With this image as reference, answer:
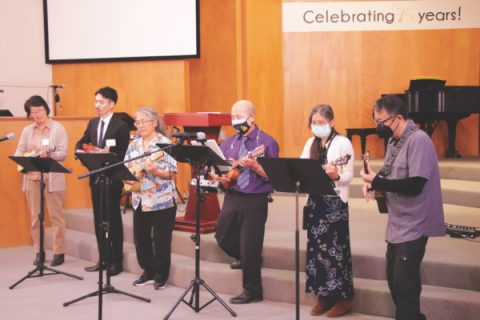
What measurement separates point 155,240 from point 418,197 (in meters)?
2.63

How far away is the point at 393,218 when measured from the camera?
3.92 m

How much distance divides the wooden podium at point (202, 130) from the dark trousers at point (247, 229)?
89 centimetres

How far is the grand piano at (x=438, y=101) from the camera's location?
29.3 ft

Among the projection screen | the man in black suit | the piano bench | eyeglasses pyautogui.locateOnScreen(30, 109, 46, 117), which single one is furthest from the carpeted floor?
the piano bench

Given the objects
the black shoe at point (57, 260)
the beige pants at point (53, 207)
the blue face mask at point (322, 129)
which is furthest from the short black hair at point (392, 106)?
the black shoe at point (57, 260)

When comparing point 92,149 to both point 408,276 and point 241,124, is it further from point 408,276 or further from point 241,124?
point 408,276

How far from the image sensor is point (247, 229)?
5102 millimetres

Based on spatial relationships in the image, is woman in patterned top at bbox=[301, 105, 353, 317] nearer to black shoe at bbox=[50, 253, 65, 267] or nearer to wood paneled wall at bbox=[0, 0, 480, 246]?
Answer: black shoe at bbox=[50, 253, 65, 267]

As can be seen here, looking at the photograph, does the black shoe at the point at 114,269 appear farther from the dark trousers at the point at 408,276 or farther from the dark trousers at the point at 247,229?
the dark trousers at the point at 408,276

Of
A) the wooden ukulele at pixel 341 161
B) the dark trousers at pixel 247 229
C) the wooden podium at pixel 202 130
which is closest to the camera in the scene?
the wooden ukulele at pixel 341 161

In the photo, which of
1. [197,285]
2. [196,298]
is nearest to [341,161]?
[197,285]

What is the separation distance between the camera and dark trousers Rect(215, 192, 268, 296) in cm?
507

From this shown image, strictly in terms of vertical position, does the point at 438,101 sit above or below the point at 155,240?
above

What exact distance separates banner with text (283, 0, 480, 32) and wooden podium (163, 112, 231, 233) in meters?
3.97
